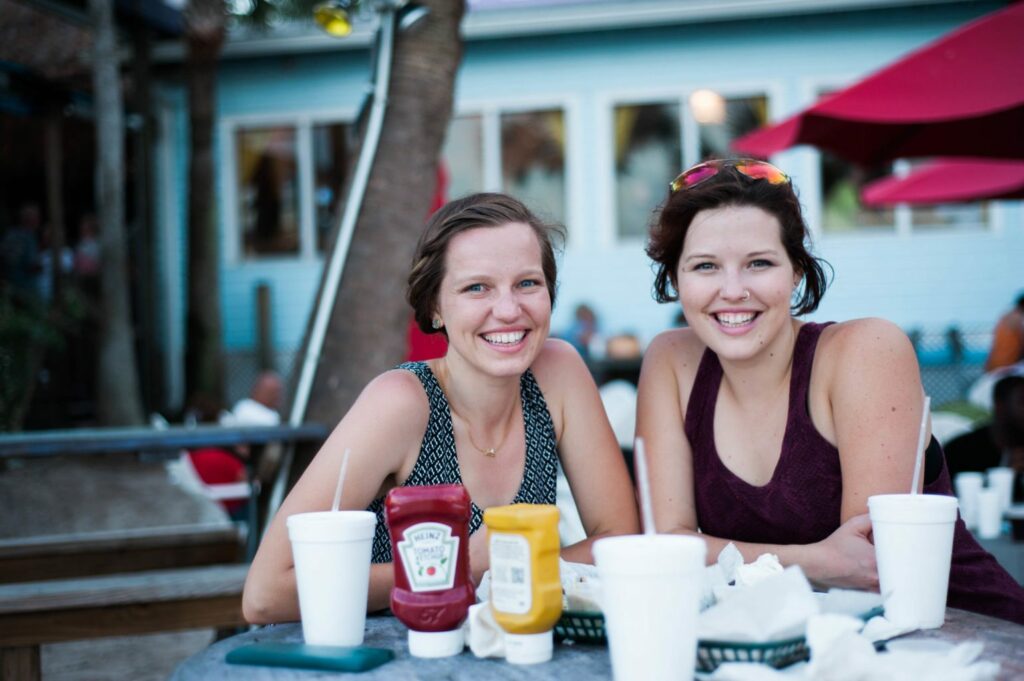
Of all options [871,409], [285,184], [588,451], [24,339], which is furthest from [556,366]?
[285,184]

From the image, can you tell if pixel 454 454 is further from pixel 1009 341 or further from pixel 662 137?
pixel 662 137

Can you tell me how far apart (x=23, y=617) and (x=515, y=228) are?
77.4 inches

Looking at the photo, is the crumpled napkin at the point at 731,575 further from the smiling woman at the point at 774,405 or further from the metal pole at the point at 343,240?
the metal pole at the point at 343,240

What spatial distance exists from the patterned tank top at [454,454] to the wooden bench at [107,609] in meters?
1.25

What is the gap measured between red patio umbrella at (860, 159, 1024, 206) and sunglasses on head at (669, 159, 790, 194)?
17.0 ft

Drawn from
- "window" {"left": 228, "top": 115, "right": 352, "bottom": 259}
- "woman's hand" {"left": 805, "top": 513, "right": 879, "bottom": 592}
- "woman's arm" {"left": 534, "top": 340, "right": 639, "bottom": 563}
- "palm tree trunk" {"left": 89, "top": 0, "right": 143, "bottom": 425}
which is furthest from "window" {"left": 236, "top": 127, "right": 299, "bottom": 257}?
"woman's hand" {"left": 805, "top": 513, "right": 879, "bottom": 592}

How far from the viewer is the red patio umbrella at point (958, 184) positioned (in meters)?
7.11

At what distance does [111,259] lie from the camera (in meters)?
10.8

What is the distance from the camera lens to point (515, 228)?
7.77ft

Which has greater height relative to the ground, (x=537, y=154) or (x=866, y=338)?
(x=537, y=154)

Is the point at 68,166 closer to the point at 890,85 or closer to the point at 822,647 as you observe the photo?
the point at 890,85

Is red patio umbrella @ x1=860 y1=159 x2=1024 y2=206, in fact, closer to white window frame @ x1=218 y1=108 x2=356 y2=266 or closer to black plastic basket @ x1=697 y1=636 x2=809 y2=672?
black plastic basket @ x1=697 y1=636 x2=809 y2=672

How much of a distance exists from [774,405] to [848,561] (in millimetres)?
516

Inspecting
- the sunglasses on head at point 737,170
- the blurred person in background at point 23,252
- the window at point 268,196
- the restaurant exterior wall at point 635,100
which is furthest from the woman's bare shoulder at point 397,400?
the window at point 268,196
